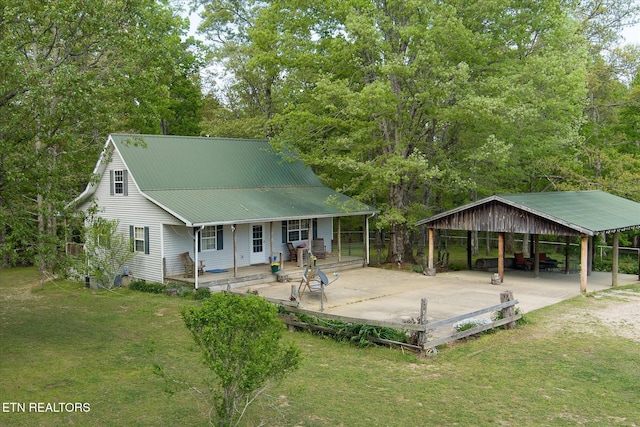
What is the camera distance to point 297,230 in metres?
26.0

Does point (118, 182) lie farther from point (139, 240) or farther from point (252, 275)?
point (252, 275)

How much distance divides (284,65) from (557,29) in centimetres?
1130

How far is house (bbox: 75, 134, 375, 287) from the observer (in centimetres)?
2191

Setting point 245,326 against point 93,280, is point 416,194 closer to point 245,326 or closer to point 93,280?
point 93,280

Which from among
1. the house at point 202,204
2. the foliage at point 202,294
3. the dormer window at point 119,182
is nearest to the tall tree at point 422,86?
the house at point 202,204

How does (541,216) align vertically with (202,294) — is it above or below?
above

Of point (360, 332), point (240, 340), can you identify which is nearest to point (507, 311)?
point (360, 332)

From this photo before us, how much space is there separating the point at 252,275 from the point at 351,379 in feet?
36.7

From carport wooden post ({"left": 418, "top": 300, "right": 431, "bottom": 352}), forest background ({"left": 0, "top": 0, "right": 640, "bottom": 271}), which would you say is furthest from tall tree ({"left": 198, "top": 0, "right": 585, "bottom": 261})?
carport wooden post ({"left": 418, "top": 300, "right": 431, "bottom": 352})

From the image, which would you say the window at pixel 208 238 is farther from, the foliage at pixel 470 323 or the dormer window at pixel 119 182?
the foliage at pixel 470 323

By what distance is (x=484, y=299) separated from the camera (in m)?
18.3

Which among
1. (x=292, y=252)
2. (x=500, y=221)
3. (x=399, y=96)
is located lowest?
(x=292, y=252)

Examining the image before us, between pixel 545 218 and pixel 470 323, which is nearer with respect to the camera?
pixel 470 323

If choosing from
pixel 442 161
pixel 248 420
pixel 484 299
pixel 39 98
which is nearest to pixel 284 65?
Result: pixel 442 161
